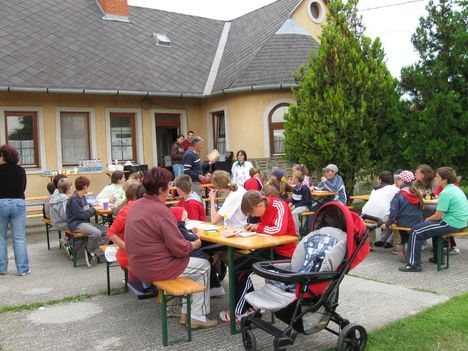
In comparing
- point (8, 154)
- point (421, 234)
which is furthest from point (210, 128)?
point (421, 234)

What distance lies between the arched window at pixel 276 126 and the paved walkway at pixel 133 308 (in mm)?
7674

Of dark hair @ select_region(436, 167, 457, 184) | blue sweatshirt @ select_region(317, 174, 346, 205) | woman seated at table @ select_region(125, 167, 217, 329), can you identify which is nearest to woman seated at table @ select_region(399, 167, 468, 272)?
dark hair @ select_region(436, 167, 457, 184)

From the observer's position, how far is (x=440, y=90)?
35.4 ft

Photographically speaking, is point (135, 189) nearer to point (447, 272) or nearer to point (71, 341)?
point (71, 341)

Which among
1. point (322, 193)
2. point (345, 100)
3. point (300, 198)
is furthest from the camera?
point (345, 100)

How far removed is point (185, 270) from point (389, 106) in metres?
8.55

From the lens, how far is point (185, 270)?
488 cm

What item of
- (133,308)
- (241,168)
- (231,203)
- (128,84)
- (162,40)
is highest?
(162,40)

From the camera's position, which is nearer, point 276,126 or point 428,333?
point 428,333

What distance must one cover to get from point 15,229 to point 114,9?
1196cm

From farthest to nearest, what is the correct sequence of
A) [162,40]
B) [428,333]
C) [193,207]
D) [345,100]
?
[162,40], [345,100], [193,207], [428,333]

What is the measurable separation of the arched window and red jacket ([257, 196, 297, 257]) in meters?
10.1

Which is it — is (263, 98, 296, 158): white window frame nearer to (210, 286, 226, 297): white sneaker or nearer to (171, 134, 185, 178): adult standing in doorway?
(171, 134, 185, 178): adult standing in doorway

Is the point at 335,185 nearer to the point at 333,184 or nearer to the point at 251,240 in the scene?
the point at 333,184
